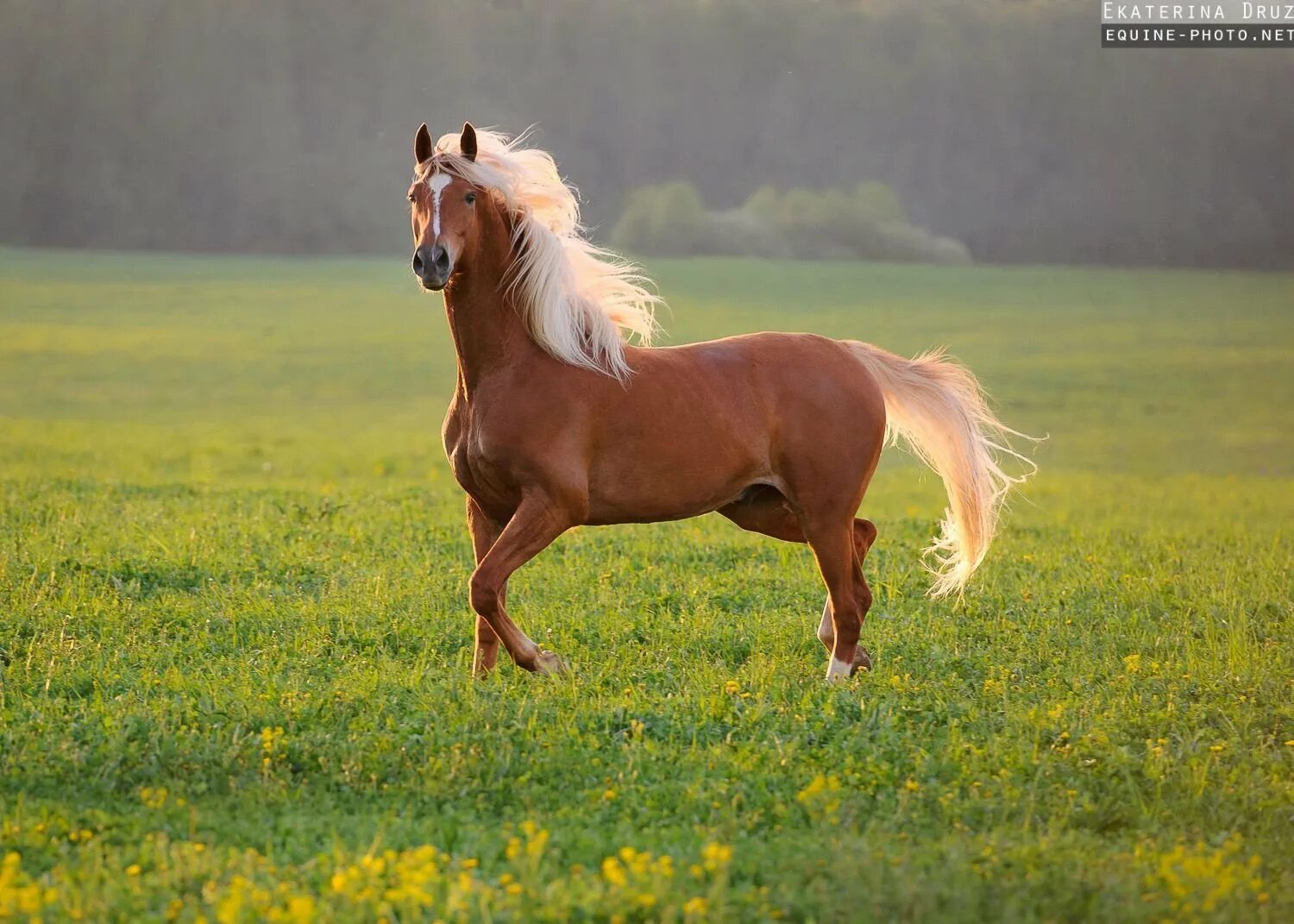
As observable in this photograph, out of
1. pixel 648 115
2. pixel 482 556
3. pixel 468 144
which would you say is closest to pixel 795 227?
pixel 648 115

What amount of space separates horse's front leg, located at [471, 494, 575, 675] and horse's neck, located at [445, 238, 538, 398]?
695 millimetres

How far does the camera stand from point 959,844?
15.1 ft

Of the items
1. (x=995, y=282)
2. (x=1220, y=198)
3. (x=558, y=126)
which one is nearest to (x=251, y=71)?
(x=558, y=126)

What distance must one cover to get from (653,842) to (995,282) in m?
29.7

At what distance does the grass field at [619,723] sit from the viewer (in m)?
4.24

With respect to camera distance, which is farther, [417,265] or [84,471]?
[84,471]

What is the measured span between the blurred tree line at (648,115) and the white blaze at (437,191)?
24.4m

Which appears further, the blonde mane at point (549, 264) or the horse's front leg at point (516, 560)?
the blonde mane at point (549, 264)

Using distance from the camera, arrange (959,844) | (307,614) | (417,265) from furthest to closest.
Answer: (307,614) < (417,265) < (959,844)

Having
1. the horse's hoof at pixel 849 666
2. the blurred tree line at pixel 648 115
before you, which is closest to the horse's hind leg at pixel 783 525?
the horse's hoof at pixel 849 666

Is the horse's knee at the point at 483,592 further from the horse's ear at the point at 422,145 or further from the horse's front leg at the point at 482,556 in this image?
the horse's ear at the point at 422,145

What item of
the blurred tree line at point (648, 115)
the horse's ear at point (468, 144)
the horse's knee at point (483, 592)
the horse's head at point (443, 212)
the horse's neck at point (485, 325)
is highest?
the blurred tree line at point (648, 115)

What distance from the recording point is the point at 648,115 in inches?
1287

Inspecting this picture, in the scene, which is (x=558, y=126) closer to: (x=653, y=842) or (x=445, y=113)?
(x=445, y=113)
